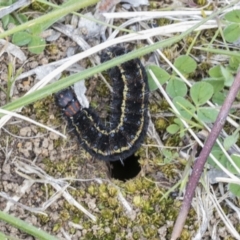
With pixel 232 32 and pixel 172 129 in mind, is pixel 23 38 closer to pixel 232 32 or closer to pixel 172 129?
pixel 172 129

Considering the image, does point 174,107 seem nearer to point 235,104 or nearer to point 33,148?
point 235,104

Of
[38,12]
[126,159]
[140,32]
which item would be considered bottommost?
[126,159]

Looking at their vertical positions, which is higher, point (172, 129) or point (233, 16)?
point (233, 16)

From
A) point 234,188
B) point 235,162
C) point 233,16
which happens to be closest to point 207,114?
point 235,162

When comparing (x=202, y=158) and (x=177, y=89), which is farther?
(x=177, y=89)

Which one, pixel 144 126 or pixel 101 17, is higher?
pixel 101 17

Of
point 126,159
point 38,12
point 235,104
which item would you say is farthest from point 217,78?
point 38,12
